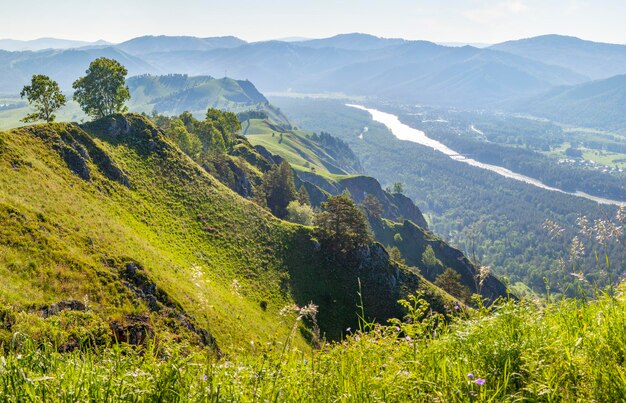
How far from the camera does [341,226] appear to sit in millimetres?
77562

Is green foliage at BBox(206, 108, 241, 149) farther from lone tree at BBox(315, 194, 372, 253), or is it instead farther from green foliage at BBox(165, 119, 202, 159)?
lone tree at BBox(315, 194, 372, 253)

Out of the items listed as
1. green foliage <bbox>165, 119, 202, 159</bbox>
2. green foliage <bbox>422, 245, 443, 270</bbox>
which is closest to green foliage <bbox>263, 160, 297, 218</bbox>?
green foliage <bbox>165, 119, 202, 159</bbox>

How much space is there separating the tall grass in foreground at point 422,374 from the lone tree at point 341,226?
70.0 metres

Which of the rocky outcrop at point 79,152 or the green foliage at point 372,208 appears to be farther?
the green foliage at point 372,208

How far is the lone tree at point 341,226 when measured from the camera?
76375 millimetres

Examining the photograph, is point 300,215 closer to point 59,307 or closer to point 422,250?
point 422,250

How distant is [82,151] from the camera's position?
203 feet

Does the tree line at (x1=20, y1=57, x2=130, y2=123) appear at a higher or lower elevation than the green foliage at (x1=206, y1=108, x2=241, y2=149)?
higher

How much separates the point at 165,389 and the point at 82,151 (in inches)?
2656

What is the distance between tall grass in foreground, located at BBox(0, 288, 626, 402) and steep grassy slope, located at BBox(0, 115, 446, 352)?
2.66 meters

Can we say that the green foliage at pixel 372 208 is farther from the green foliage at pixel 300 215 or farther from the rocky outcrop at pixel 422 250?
the green foliage at pixel 300 215

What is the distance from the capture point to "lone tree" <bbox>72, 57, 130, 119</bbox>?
89.9m

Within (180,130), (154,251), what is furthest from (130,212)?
(180,130)

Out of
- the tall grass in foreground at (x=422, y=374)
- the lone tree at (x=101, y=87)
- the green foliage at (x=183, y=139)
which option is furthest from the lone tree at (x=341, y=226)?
the tall grass in foreground at (x=422, y=374)
